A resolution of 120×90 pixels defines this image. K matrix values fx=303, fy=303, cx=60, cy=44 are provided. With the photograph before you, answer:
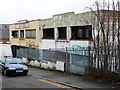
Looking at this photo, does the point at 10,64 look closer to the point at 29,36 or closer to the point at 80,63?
the point at 80,63

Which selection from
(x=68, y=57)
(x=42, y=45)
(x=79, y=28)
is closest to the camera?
(x=68, y=57)

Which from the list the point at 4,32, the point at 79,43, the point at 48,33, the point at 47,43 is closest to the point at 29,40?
the point at 48,33

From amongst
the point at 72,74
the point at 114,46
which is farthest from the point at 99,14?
the point at 72,74

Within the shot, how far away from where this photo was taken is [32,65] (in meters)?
31.7

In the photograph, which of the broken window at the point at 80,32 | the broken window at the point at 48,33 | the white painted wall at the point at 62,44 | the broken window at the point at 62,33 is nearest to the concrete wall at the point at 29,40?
the broken window at the point at 48,33

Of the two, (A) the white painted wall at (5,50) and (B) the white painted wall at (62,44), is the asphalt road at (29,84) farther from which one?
(A) the white painted wall at (5,50)

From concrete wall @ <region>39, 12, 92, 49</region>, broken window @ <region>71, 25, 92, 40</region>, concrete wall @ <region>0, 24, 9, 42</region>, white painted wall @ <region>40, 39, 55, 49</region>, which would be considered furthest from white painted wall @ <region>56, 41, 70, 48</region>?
concrete wall @ <region>0, 24, 9, 42</region>

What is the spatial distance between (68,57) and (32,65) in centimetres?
962

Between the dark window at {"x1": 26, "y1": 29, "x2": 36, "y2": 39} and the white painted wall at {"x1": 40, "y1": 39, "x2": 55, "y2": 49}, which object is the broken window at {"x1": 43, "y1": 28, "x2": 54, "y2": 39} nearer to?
the white painted wall at {"x1": 40, "y1": 39, "x2": 55, "y2": 49}

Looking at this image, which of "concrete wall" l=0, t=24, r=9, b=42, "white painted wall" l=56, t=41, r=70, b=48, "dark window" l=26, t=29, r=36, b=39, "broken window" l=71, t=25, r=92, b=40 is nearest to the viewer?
"broken window" l=71, t=25, r=92, b=40

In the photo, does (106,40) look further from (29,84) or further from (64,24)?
(64,24)

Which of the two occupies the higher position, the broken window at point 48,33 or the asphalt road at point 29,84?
the broken window at point 48,33

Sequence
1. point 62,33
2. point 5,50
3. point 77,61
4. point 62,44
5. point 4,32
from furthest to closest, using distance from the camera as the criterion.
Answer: point 4,32 < point 5,50 < point 62,33 < point 62,44 < point 77,61

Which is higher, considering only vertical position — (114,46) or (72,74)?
(114,46)
